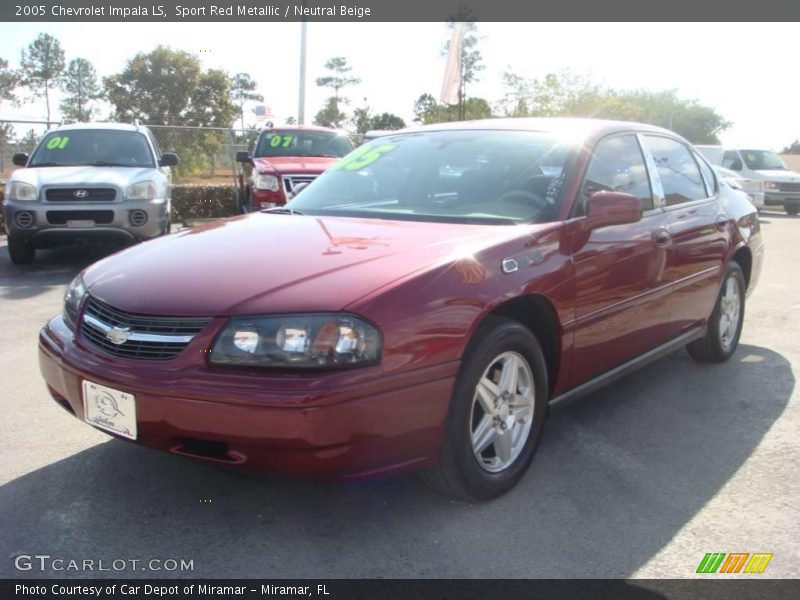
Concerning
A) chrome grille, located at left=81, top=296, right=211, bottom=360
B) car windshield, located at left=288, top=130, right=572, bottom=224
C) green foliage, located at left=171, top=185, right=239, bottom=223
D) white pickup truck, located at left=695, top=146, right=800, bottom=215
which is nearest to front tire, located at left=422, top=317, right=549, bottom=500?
car windshield, located at left=288, top=130, right=572, bottom=224

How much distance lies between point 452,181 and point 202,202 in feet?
39.3

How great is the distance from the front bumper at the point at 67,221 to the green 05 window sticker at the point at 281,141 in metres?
3.68

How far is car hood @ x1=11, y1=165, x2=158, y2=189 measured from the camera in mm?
8492

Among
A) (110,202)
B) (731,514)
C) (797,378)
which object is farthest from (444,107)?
(731,514)

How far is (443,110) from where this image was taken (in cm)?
2973

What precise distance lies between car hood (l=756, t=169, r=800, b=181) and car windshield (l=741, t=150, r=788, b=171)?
0.24 meters

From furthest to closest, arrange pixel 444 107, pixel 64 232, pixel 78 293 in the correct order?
pixel 444 107, pixel 64 232, pixel 78 293

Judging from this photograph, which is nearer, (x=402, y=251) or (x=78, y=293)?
(x=402, y=251)

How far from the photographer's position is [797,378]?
4.87 m

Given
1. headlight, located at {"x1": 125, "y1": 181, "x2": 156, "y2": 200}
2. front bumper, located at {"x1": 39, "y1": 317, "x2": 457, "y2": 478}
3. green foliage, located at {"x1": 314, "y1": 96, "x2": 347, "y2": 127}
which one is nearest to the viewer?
front bumper, located at {"x1": 39, "y1": 317, "x2": 457, "y2": 478}

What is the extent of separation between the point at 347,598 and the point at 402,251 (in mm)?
1269

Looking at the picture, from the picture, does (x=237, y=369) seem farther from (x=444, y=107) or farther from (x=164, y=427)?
(x=444, y=107)

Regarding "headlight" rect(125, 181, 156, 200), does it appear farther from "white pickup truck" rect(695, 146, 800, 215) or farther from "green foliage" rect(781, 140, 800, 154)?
"green foliage" rect(781, 140, 800, 154)

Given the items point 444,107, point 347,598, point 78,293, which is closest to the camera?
point 347,598
